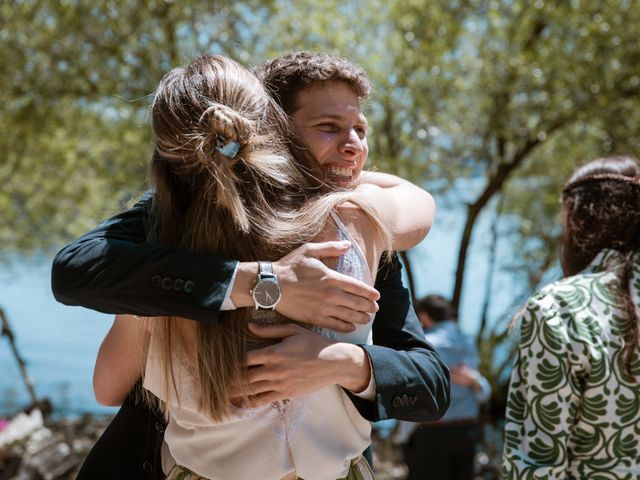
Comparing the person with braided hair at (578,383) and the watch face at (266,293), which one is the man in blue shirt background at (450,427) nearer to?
the person with braided hair at (578,383)

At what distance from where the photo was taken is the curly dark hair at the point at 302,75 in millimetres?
1688

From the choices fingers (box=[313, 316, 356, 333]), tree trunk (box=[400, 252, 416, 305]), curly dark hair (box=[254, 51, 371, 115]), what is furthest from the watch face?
tree trunk (box=[400, 252, 416, 305])

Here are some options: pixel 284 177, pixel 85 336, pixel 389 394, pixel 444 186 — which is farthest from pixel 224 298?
pixel 85 336

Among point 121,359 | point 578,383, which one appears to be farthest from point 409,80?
point 121,359

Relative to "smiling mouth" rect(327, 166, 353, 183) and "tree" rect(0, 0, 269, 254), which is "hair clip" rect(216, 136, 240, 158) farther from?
"tree" rect(0, 0, 269, 254)

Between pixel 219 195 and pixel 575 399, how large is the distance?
1182 millimetres

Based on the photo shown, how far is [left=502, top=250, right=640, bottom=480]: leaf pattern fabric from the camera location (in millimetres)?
2012

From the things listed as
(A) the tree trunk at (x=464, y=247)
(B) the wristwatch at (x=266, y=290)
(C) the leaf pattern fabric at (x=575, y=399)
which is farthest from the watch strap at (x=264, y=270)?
(A) the tree trunk at (x=464, y=247)

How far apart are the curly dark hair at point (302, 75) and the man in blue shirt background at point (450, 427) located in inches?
157

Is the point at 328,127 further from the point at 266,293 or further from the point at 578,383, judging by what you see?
the point at 578,383

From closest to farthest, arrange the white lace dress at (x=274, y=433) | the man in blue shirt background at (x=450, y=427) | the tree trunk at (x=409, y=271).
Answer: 1. the white lace dress at (x=274, y=433)
2. the man in blue shirt background at (x=450, y=427)
3. the tree trunk at (x=409, y=271)

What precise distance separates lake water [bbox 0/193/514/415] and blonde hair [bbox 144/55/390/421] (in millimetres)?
6698

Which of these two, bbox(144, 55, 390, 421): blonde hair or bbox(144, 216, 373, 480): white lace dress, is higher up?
bbox(144, 55, 390, 421): blonde hair

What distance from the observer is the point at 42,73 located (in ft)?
22.0
